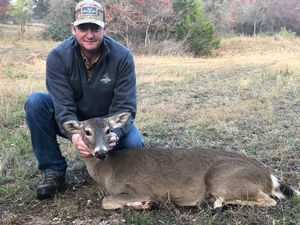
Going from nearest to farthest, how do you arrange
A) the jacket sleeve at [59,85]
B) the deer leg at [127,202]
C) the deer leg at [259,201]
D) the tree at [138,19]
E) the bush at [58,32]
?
the deer leg at [259,201], the deer leg at [127,202], the jacket sleeve at [59,85], the tree at [138,19], the bush at [58,32]

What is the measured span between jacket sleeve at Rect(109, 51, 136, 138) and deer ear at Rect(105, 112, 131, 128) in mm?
259

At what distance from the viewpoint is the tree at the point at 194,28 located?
29.5 meters

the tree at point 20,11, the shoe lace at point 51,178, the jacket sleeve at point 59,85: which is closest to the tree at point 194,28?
the tree at point 20,11

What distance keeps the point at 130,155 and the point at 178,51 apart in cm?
2396

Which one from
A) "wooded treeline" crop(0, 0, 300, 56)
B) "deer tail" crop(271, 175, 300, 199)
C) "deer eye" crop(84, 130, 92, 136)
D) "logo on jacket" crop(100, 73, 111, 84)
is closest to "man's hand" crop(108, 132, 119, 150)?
"deer eye" crop(84, 130, 92, 136)

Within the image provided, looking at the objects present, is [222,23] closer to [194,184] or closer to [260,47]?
[260,47]

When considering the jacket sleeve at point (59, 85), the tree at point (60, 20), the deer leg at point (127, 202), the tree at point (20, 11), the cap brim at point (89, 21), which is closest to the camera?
the deer leg at point (127, 202)

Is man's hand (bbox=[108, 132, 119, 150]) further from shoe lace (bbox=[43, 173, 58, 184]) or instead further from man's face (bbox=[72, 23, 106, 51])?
man's face (bbox=[72, 23, 106, 51])

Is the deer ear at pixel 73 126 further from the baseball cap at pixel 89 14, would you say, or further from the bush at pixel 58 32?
the bush at pixel 58 32

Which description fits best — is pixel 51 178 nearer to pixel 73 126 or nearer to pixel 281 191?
pixel 73 126

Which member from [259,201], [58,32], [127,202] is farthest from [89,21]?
[58,32]

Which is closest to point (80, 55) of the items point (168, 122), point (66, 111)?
point (66, 111)

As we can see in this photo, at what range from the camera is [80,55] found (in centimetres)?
477

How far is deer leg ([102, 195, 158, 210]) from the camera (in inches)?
163
